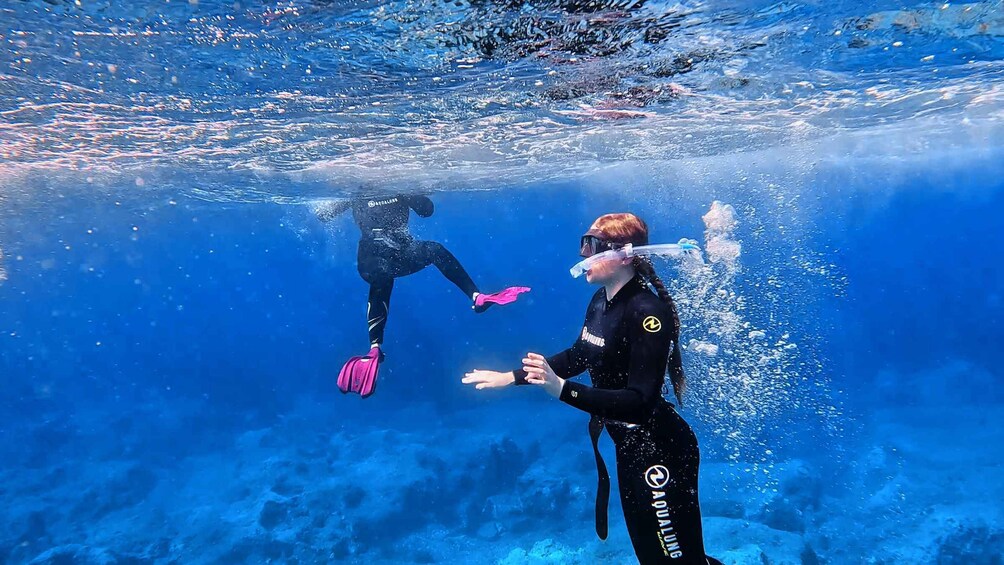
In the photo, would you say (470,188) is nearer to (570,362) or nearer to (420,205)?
(420,205)

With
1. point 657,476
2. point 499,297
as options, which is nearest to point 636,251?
point 657,476

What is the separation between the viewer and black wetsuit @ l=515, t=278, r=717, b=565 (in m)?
3.82

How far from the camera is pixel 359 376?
8.53 m

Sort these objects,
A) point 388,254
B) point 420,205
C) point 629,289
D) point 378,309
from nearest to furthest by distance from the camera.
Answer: point 629,289 < point 378,309 < point 388,254 < point 420,205

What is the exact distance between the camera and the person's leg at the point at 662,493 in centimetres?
414

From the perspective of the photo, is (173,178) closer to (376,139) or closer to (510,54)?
(376,139)

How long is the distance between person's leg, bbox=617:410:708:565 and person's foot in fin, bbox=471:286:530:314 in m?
3.09

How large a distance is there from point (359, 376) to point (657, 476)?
5.58 metres

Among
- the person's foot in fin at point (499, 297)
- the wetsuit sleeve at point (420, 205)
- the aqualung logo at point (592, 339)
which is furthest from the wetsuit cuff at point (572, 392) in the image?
the wetsuit sleeve at point (420, 205)

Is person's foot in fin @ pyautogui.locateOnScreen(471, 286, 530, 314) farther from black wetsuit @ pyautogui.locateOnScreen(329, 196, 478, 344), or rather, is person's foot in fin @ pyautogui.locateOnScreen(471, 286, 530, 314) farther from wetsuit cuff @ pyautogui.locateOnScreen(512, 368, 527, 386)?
wetsuit cuff @ pyautogui.locateOnScreen(512, 368, 527, 386)

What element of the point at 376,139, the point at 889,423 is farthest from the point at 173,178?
the point at 889,423

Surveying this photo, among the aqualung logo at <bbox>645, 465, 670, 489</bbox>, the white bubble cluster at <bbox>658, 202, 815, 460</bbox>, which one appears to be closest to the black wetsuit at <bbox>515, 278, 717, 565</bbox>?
the aqualung logo at <bbox>645, 465, 670, 489</bbox>

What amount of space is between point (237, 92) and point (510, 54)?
469 centimetres

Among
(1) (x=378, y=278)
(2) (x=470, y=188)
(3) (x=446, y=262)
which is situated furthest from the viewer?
(2) (x=470, y=188)
